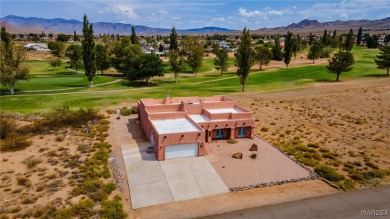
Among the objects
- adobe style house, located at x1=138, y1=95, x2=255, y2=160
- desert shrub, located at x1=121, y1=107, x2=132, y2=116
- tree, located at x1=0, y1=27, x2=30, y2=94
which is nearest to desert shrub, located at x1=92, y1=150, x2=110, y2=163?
adobe style house, located at x1=138, y1=95, x2=255, y2=160

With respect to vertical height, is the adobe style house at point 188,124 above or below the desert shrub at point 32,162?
above

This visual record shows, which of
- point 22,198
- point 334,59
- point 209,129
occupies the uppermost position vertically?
point 334,59

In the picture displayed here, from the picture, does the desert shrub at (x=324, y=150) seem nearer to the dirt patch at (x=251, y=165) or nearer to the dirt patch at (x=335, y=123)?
the dirt patch at (x=335, y=123)

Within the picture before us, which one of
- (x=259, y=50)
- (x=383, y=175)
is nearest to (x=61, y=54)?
(x=259, y=50)

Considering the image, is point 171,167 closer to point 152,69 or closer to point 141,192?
point 141,192

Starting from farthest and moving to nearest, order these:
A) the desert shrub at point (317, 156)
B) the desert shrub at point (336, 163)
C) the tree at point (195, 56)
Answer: the tree at point (195, 56)
the desert shrub at point (317, 156)
the desert shrub at point (336, 163)

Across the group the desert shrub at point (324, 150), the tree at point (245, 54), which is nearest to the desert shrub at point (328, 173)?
the desert shrub at point (324, 150)

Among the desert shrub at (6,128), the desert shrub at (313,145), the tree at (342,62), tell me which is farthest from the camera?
the tree at (342,62)
